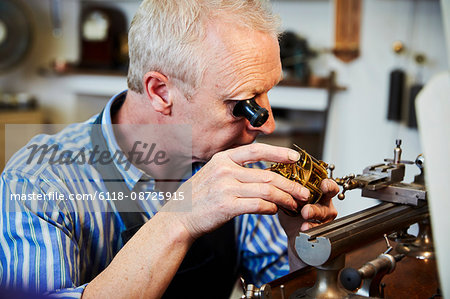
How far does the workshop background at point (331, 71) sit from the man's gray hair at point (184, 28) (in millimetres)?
1501

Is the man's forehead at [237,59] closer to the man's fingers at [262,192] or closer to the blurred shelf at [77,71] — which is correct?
→ the man's fingers at [262,192]

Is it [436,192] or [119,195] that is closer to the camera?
[436,192]

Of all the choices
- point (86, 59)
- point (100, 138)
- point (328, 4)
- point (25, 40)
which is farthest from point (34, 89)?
point (100, 138)

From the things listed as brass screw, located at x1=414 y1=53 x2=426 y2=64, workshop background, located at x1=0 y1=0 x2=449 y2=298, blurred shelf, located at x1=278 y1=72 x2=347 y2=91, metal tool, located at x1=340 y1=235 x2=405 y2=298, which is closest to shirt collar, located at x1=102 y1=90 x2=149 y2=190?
metal tool, located at x1=340 y1=235 x2=405 y2=298

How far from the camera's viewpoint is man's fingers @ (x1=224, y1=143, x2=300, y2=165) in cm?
109

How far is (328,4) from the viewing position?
13.7 ft

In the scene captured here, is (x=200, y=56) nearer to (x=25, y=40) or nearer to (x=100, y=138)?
(x=100, y=138)

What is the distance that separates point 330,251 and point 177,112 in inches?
26.6

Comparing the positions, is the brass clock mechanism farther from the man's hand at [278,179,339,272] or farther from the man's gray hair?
the man's gray hair

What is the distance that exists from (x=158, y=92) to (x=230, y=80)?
248 mm

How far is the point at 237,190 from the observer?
3.54 ft

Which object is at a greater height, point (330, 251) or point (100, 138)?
point (100, 138)

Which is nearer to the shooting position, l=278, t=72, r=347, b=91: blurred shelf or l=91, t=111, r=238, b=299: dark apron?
l=91, t=111, r=238, b=299: dark apron

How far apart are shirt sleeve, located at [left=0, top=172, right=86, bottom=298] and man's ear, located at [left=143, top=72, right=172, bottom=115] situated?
41 cm
